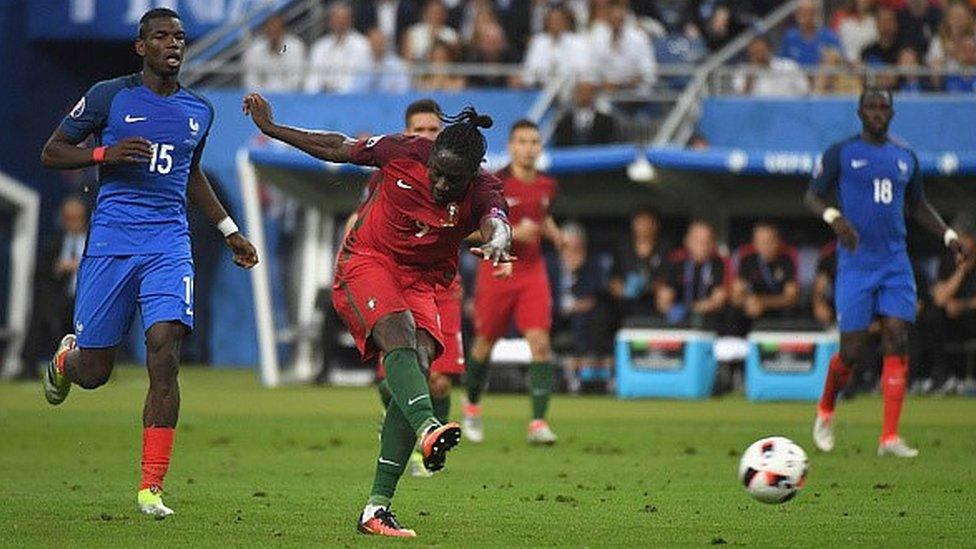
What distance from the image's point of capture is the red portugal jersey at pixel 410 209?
9.55m

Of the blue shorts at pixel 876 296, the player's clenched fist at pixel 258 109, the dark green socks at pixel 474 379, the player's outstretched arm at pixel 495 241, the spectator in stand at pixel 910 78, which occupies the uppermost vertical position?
the player's clenched fist at pixel 258 109

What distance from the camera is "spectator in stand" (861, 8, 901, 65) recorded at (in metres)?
24.8

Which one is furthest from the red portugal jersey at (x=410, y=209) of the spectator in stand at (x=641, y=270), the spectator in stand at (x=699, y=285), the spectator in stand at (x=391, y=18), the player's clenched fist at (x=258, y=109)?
the spectator in stand at (x=391, y=18)

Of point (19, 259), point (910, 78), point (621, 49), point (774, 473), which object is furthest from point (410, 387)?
point (19, 259)

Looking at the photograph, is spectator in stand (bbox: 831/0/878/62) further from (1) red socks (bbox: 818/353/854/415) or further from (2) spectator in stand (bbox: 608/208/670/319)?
(1) red socks (bbox: 818/353/854/415)

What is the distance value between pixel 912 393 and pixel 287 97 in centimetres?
983

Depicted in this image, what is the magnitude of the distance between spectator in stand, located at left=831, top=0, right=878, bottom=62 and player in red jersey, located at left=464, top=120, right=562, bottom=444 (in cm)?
981

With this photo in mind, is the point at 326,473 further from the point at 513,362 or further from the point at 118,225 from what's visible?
the point at 513,362

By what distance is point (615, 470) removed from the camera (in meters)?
13.2

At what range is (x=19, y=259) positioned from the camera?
2717 cm

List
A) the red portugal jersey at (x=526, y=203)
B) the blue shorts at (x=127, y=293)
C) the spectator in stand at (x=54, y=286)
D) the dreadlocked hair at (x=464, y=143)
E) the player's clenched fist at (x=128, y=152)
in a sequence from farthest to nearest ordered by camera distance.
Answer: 1. the spectator in stand at (x=54, y=286)
2. the red portugal jersey at (x=526, y=203)
3. the blue shorts at (x=127, y=293)
4. the player's clenched fist at (x=128, y=152)
5. the dreadlocked hair at (x=464, y=143)

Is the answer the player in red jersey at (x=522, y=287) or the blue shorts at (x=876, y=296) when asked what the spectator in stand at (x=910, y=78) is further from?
the blue shorts at (x=876, y=296)

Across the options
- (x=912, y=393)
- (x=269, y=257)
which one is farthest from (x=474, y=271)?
(x=912, y=393)

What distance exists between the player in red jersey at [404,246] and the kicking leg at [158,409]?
1004 mm
